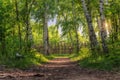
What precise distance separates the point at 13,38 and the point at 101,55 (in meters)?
6.08

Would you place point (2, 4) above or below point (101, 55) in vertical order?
above

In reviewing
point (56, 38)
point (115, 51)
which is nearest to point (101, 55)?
point (115, 51)

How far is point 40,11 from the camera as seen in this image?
133 ft

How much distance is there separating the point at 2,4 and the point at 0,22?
4.06ft

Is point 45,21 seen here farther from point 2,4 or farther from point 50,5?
point 2,4

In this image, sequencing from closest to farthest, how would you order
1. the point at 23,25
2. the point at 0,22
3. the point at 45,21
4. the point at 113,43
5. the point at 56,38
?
the point at 113,43 < the point at 0,22 < the point at 23,25 < the point at 45,21 < the point at 56,38

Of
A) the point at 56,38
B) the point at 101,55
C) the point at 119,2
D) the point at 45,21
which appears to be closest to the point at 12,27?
the point at 101,55

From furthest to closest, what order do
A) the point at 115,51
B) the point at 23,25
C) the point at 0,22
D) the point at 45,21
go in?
1. the point at 45,21
2. the point at 23,25
3. the point at 0,22
4. the point at 115,51

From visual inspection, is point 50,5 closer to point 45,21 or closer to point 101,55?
point 45,21

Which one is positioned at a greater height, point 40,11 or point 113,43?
point 40,11

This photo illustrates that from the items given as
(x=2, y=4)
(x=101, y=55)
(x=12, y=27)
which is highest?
(x=2, y=4)

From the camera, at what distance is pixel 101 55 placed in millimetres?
18250

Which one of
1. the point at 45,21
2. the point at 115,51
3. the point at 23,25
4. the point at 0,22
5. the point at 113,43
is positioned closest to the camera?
the point at 115,51

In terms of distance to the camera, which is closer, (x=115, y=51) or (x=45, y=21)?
(x=115, y=51)
